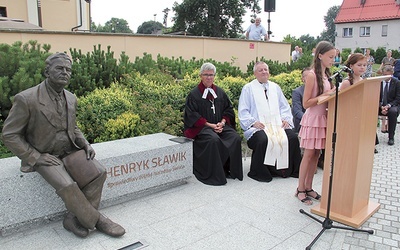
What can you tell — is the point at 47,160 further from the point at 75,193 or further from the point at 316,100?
the point at 316,100

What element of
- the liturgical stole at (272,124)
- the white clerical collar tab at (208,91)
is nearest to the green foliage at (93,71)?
the white clerical collar tab at (208,91)

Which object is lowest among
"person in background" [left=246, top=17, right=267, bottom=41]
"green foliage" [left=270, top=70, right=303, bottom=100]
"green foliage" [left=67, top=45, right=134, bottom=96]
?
"green foliage" [left=270, top=70, right=303, bottom=100]

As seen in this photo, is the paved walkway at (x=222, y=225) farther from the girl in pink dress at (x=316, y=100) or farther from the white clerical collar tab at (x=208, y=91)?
the white clerical collar tab at (x=208, y=91)

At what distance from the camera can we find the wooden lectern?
11.8ft

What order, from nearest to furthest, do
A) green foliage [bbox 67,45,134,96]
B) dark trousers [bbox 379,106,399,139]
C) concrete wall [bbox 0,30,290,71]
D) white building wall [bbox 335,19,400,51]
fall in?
1. green foliage [bbox 67,45,134,96]
2. dark trousers [bbox 379,106,399,139]
3. concrete wall [bbox 0,30,290,71]
4. white building wall [bbox 335,19,400,51]

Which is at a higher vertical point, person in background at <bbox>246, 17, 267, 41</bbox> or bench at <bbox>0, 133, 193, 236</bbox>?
person in background at <bbox>246, 17, 267, 41</bbox>

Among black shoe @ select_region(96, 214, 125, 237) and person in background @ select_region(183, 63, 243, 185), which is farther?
person in background @ select_region(183, 63, 243, 185)

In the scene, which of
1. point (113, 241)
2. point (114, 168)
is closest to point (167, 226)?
point (113, 241)

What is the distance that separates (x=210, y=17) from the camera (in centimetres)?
3191

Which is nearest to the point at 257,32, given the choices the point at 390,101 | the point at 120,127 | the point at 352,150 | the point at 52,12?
the point at 390,101

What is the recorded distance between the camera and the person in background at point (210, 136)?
5113 mm

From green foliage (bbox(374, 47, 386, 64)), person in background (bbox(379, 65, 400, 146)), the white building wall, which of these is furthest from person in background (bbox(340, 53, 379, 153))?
the white building wall

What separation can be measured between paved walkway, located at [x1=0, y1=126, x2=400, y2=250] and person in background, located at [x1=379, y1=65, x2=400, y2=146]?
3.16 meters

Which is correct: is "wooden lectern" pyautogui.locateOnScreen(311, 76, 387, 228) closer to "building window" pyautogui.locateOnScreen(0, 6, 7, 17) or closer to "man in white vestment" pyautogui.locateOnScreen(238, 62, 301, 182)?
"man in white vestment" pyautogui.locateOnScreen(238, 62, 301, 182)
